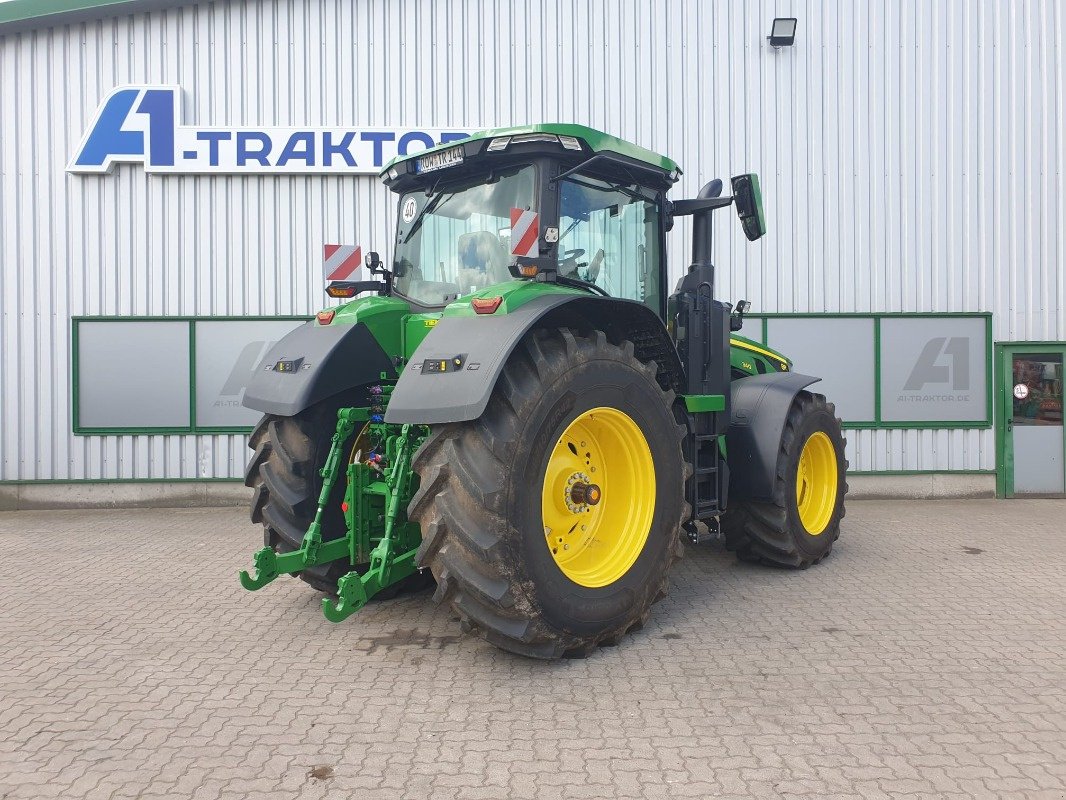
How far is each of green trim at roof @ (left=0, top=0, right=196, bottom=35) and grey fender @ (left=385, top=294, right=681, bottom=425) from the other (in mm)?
7363

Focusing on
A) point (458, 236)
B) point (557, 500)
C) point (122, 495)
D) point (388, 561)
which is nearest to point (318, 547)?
point (388, 561)

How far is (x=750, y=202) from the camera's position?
4945mm

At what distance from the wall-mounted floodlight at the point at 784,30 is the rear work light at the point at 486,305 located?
705 cm

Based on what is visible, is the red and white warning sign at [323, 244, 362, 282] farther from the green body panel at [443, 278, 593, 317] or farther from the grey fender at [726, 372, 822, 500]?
the grey fender at [726, 372, 822, 500]

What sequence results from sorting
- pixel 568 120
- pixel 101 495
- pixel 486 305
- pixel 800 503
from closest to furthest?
pixel 486 305 < pixel 800 503 < pixel 101 495 < pixel 568 120

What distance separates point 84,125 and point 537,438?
8108 millimetres

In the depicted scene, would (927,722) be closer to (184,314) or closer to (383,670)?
(383,670)

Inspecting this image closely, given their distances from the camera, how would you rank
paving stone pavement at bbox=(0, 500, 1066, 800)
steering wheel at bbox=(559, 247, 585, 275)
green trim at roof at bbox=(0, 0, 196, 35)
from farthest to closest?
green trim at roof at bbox=(0, 0, 196, 35)
steering wheel at bbox=(559, 247, 585, 275)
paving stone pavement at bbox=(0, 500, 1066, 800)

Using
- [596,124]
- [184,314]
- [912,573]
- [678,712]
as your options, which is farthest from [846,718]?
[184,314]

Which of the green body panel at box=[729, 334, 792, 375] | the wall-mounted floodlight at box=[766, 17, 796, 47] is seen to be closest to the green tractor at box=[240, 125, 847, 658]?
the green body panel at box=[729, 334, 792, 375]

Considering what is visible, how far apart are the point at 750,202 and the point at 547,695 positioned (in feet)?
10.8

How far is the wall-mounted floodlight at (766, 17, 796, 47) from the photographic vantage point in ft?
28.8

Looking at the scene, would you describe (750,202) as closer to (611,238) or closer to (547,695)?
(611,238)

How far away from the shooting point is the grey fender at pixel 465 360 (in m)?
3.30
